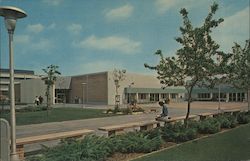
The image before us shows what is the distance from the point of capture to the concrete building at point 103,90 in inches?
2431

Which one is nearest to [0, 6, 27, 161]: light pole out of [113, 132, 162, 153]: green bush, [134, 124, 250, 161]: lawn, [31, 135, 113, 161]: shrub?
[31, 135, 113, 161]: shrub

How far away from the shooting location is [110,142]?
9273 mm

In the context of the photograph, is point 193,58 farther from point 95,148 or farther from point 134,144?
point 95,148

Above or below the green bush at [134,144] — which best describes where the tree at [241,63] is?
above

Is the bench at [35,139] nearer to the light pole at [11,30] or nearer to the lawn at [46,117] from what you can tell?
the light pole at [11,30]

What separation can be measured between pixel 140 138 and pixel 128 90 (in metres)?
54.0

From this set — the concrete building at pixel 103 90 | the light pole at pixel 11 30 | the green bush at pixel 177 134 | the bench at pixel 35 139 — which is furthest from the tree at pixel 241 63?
the concrete building at pixel 103 90

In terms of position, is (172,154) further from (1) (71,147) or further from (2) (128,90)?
(2) (128,90)

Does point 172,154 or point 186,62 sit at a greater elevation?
point 186,62

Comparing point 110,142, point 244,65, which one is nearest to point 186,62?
point 110,142

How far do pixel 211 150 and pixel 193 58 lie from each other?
4210mm

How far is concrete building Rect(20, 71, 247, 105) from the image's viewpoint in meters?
61.8

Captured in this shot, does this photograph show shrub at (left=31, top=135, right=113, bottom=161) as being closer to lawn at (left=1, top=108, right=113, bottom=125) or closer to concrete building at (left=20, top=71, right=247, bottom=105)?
lawn at (left=1, top=108, right=113, bottom=125)

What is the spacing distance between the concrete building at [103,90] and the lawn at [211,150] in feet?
161
